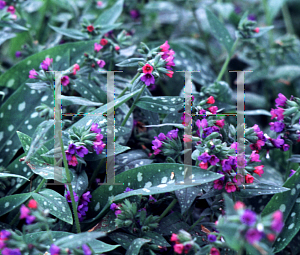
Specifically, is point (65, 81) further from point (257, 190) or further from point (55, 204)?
point (257, 190)

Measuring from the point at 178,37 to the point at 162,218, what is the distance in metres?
1.47

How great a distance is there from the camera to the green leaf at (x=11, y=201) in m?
0.92

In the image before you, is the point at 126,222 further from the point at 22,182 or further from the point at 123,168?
the point at 22,182

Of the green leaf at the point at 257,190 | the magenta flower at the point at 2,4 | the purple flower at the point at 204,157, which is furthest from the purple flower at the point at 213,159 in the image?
the magenta flower at the point at 2,4

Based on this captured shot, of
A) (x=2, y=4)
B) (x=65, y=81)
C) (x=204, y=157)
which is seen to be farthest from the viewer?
(x=2, y=4)

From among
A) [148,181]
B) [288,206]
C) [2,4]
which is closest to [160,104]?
[148,181]

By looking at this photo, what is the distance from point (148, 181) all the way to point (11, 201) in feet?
1.30

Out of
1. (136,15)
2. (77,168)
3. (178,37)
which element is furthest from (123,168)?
(178,37)

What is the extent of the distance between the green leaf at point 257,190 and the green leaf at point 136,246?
279 millimetres

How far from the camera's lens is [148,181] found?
0.92m

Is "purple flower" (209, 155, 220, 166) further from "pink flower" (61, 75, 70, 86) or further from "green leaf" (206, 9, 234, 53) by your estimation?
"green leaf" (206, 9, 234, 53)

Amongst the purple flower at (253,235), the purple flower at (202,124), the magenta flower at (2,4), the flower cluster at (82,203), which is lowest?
the flower cluster at (82,203)

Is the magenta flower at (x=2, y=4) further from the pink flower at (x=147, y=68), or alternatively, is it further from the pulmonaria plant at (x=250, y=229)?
the pulmonaria plant at (x=250, y=229)

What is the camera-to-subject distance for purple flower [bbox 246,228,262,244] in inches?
21.0
